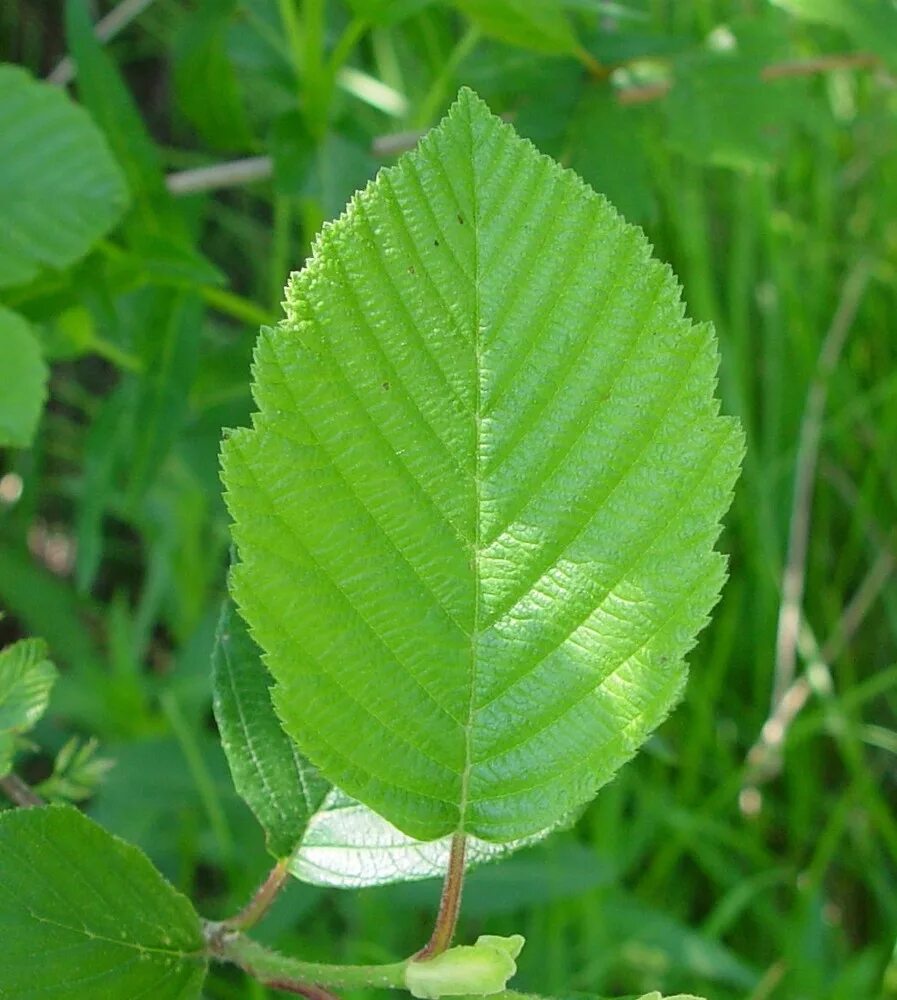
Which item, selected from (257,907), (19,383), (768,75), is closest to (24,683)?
(257,907)

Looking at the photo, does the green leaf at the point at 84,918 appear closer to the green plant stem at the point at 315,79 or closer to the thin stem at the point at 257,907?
the thin stem at the point at 257,907

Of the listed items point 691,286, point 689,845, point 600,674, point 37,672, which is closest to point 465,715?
point 600,674

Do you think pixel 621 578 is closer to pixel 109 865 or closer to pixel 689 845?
pixel 109 865

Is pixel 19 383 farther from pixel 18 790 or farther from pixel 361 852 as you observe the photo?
pixel 361 852

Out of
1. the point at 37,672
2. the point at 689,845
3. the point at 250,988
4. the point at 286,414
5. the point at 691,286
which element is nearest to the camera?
the point at 286,414

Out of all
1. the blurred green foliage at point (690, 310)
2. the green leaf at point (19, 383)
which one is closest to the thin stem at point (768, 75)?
the blurred green foliage at point (690, 310)

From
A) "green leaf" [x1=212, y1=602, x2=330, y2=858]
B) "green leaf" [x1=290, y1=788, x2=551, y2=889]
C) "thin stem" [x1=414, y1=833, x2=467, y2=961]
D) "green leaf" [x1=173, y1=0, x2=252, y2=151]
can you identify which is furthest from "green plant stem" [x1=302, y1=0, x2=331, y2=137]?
"thin stem" [x1=414, y1=833, x2=467, y2=961]

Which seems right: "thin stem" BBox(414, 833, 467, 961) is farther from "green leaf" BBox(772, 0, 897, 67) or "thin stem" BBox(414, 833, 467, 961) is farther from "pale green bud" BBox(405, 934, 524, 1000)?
"green leaf" BBox(772, 0, 897, 67)
